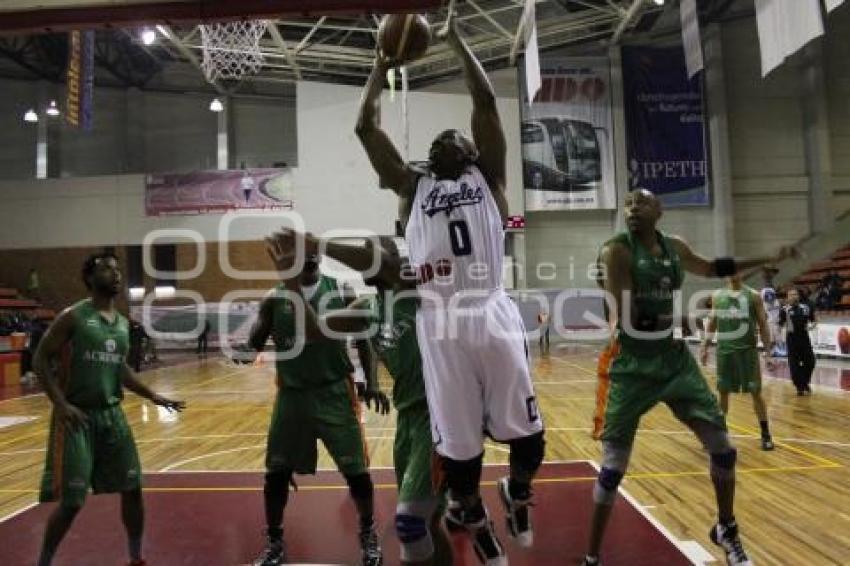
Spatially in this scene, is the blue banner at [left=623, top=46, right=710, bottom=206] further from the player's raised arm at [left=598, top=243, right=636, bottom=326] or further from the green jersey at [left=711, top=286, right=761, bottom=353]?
the player's raised arm at [left=598, top=243, right=636, bottom=326]

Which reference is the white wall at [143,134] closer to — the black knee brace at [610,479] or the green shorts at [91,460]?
the green shorts at [91,460]

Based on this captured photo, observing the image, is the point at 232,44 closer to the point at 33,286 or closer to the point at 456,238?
the point at 456,238

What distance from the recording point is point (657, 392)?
381cm

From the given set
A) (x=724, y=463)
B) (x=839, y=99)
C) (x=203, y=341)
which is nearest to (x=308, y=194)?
(x=203, y=341)

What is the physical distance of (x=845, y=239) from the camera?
70.7 feet

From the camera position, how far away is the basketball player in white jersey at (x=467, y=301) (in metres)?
2.78

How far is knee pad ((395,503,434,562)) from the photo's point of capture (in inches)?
115

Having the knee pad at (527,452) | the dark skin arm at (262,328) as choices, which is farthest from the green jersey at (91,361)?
the knee pad at (527,452)

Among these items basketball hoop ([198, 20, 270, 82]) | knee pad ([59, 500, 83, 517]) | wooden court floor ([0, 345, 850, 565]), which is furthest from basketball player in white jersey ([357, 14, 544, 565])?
basketball hoop ([198, 20, 270, 82])

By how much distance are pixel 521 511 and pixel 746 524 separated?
87.5 inches

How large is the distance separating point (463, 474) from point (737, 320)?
563 centimetres

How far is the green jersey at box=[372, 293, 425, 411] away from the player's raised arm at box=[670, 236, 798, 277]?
166cm

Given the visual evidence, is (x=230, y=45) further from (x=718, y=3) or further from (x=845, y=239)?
(x=845, y=239)

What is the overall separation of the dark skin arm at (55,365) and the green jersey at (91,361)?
0.04 metres
